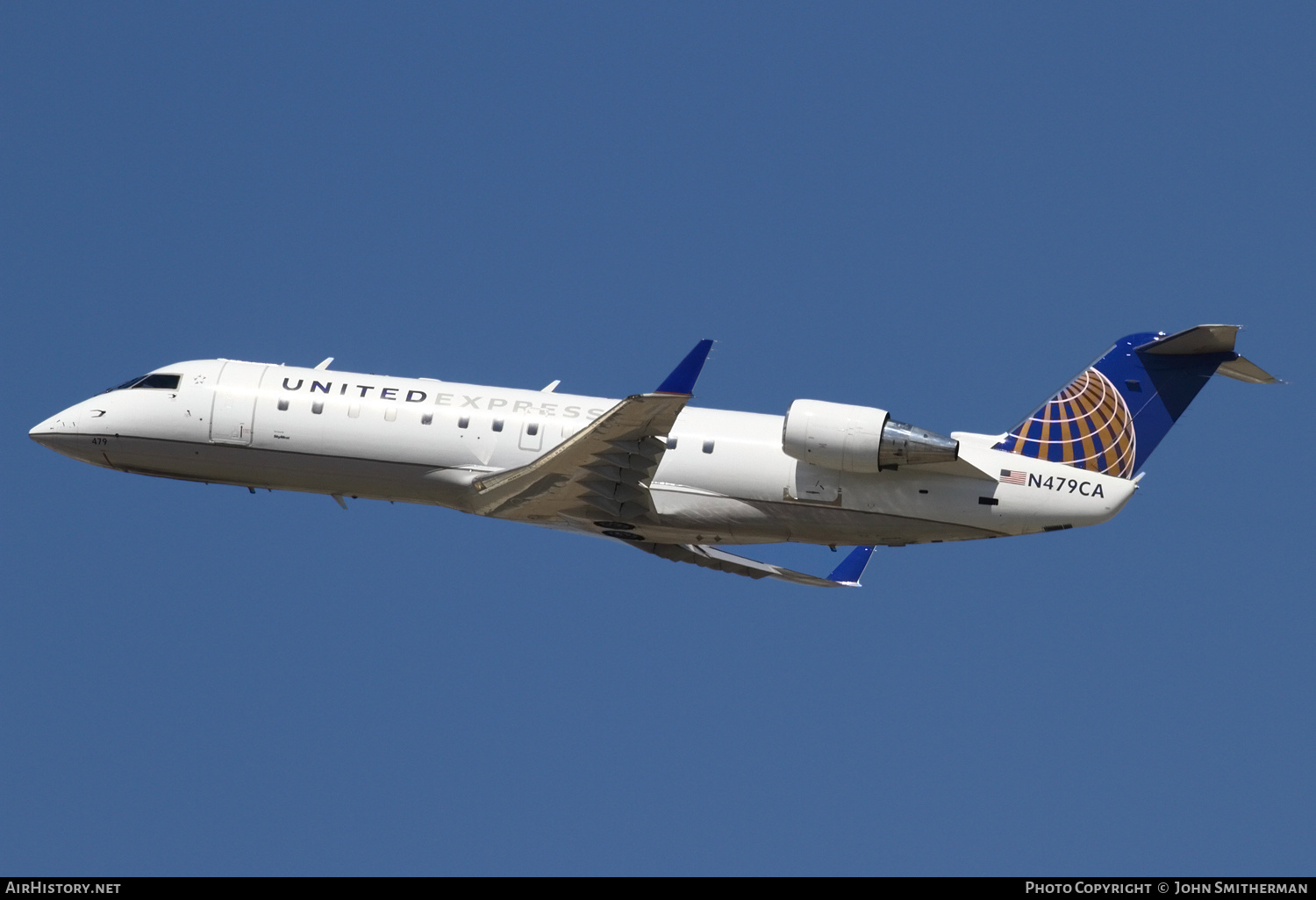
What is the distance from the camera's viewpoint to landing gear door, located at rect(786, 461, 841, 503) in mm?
25906

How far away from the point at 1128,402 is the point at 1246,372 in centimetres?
194

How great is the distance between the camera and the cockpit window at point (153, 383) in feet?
95.0

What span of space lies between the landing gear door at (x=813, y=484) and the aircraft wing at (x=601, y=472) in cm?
226

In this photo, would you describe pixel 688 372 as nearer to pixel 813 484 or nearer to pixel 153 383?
pixel 813 484

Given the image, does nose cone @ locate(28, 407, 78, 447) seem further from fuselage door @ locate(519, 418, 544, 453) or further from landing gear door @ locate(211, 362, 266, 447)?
fuselage door @ locate(519, 418, 544, 453)

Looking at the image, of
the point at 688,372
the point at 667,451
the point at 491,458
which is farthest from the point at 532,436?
the point at 688,372

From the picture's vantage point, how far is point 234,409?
28.3 metres

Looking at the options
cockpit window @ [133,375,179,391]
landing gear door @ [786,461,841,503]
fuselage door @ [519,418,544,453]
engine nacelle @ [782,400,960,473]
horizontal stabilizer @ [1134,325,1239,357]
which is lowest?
landing gear door @ [786,461,841,503]

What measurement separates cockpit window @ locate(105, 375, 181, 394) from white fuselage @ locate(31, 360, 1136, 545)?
0.41ft

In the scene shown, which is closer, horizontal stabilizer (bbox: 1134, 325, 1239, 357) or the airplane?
the airplane

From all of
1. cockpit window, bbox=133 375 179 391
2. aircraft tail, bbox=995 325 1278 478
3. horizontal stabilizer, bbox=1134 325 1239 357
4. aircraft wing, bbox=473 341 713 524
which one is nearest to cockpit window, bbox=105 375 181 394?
cockpit window, bbox=133 375 179 391

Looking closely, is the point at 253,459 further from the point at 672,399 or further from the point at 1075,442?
the point at 1075,442

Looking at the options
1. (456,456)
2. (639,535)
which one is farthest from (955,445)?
(456,456)

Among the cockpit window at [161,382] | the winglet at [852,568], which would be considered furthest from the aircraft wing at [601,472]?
the cockpit window at [161,382]
